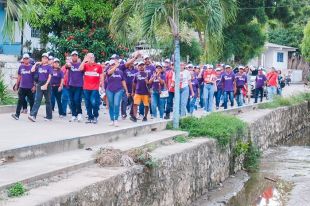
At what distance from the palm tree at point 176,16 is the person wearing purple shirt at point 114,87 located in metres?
1.01

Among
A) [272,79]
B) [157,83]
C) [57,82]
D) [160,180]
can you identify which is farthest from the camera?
[272,79]

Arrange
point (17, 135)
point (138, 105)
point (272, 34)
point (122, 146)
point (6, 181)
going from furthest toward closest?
point (272, 34)
point (138, 105)
point (17, 135)
point (122, 146)
point (6, 181)

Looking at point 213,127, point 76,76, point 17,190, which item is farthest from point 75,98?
point 17,190

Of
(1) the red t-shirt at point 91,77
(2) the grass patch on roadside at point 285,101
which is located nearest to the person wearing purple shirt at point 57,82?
(1) the red t-shirt at point 91,77

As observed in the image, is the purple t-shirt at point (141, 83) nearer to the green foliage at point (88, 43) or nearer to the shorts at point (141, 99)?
the shorts at point (141, 99)

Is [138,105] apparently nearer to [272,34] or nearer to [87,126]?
[87,126]

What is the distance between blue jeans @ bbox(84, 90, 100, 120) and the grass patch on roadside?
39.4ft

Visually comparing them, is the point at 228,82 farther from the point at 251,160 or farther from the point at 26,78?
the point at 26,78

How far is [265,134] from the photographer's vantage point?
2306 cm

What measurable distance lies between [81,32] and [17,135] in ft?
35.6

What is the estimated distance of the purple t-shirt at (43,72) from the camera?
1559 cm

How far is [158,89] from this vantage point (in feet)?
56.6

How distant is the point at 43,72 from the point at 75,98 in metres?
1.11

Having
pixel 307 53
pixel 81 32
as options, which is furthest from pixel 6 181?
pixel 307 53
